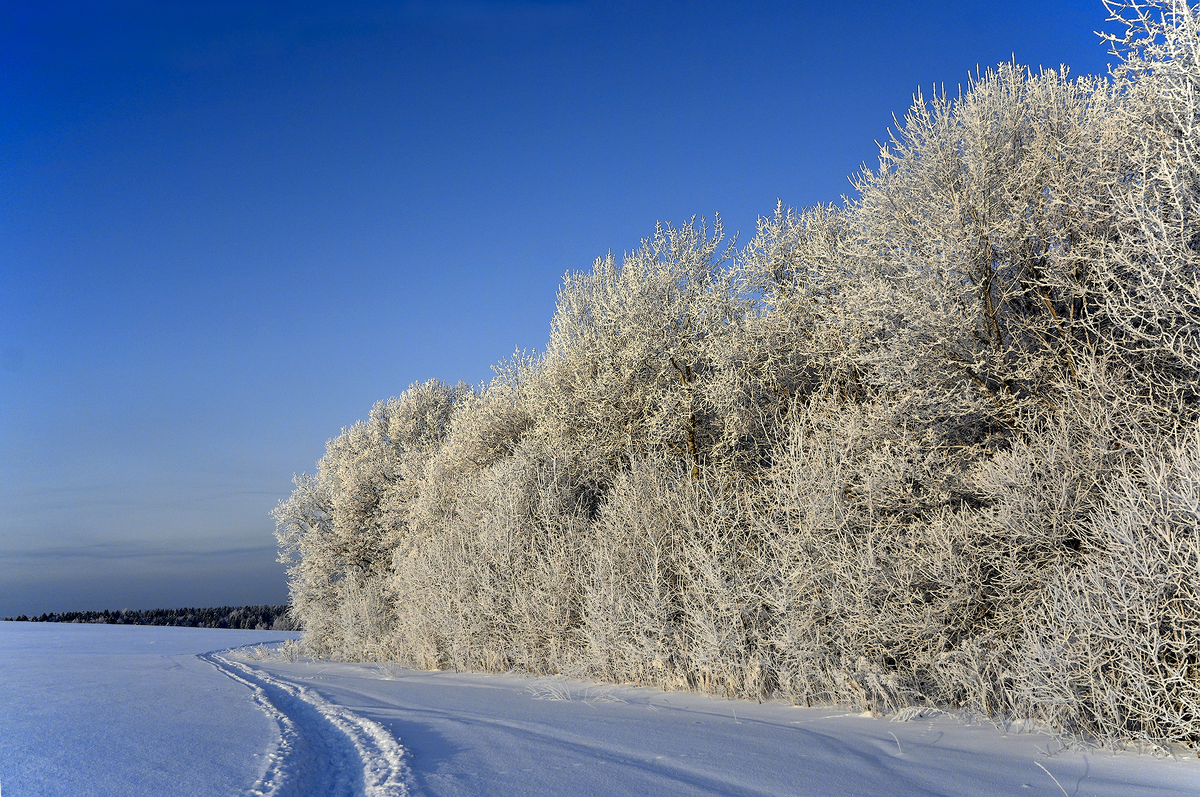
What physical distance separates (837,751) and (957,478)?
422cm

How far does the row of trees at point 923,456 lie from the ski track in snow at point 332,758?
160 inches

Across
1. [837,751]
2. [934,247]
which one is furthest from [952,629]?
[934,247]

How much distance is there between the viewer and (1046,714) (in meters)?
5.02

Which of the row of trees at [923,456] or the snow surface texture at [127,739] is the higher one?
the row of trees at [923,456]

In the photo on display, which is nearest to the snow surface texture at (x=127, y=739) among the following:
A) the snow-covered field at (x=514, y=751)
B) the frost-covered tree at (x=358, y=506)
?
the snow-covered field at (x=514, y=751)

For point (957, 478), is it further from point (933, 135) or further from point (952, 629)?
point (933, 135)

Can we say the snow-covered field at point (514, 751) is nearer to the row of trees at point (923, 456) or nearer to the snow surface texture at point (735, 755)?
the snow surface texture at point (735, 755)

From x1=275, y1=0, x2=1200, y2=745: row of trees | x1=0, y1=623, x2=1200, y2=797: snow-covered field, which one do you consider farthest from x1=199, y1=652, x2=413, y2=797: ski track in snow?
x1=275, y1=0, x2=1200, y2=745: row of trees

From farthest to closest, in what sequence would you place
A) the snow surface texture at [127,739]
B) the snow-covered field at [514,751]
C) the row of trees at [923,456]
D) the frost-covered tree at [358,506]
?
1. the frost-covered tree at [358,506]
2. the row of trees at [923,456]
3. the snow-covered field at [514,751]
4. the snow surface texture at [127,739]

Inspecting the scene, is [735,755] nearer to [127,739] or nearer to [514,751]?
[514,751]

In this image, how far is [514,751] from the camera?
12.7 feet

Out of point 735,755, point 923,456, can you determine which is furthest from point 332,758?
point 923,456

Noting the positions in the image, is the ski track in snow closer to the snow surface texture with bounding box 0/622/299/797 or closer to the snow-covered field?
the snow-covered field

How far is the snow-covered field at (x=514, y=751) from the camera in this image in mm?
3188
